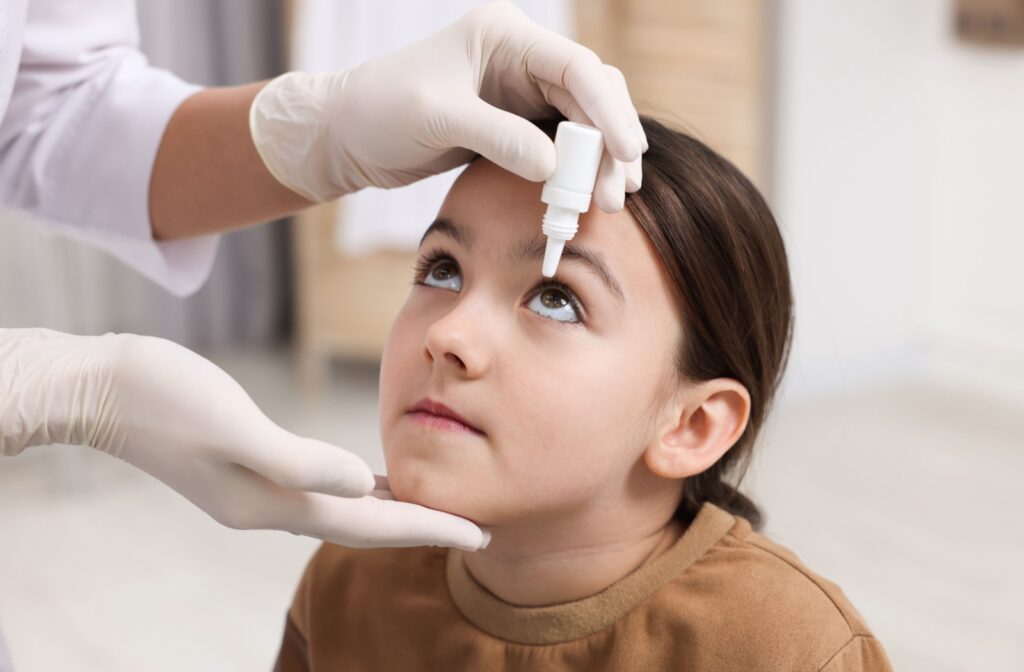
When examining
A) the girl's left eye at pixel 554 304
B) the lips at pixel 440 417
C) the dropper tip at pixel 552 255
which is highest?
the dropper tip at pixel 552 255

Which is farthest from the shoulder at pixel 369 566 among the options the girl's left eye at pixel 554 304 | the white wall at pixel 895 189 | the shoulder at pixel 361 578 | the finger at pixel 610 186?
the white wall at pixel 895 189

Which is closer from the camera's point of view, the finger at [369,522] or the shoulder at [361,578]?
the finger at [369,522]

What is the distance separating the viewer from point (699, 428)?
1138 mm

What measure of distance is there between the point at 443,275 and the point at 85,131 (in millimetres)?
→ 473

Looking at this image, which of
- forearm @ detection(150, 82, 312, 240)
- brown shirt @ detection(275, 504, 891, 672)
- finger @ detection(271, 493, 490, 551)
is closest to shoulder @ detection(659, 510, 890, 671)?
brown shirt @ detection(275, 504, 891, 672)

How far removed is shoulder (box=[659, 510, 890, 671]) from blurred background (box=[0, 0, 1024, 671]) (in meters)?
1.22

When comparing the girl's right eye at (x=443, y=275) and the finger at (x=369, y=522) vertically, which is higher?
the girl's right eye at (x=443, y=275)

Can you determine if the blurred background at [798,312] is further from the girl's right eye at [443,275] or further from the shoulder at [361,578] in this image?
the girl's right eye at [443,275]

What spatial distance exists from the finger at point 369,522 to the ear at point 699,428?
20 cm

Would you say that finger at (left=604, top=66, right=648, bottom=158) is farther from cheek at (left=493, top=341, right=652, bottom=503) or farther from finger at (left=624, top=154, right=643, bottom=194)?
cheek at (left=493, top=341, right=652, bottom=503)

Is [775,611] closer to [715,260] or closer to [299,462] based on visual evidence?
[715,260]

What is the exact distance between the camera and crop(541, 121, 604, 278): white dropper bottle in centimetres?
97

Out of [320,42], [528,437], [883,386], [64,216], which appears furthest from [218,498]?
[883,386]

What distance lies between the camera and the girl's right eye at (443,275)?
3.64 ft
